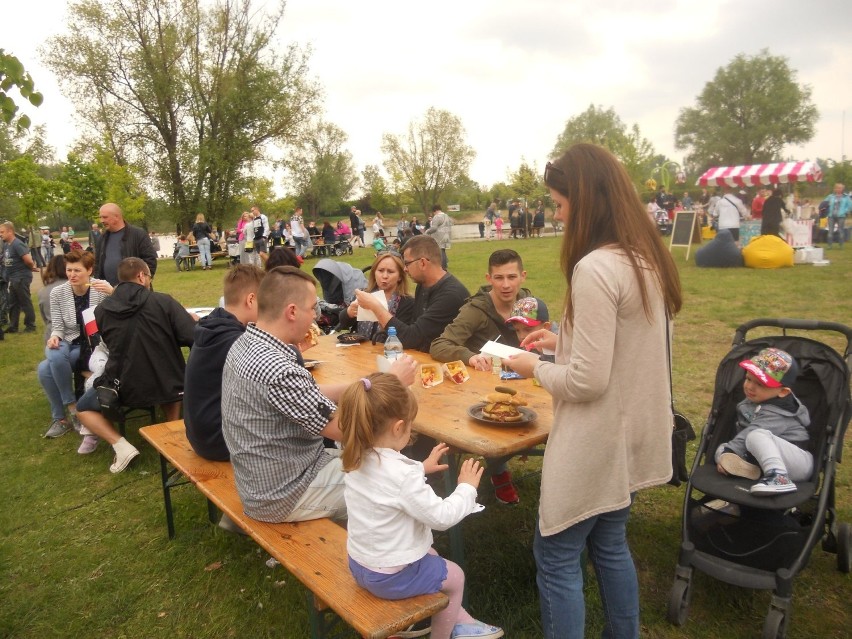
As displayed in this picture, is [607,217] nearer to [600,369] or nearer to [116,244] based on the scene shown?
[600,369]

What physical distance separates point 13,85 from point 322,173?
53.7 metres

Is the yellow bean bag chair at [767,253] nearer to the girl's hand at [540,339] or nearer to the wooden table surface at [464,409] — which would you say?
the wooden table surface at [464,409]

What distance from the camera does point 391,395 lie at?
79.4 inches

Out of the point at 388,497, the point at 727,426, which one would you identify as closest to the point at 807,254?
the point at 727,426

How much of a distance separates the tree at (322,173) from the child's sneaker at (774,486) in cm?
5259

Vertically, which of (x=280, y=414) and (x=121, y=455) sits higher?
(x=280, y=414)

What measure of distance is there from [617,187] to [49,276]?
614 cm

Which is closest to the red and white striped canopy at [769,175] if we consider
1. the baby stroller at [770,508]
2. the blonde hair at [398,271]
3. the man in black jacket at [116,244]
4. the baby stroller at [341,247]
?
the baby stroller at [341,247]

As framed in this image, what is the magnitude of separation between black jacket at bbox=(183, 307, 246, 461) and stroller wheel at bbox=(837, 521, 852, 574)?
3058 mm

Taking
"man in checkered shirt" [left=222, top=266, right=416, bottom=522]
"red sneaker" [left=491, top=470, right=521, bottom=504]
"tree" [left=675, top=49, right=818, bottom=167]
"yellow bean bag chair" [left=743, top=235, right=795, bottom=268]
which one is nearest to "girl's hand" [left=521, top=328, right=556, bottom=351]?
"man in checkered shirt" [left=222, top=266, right=416, bottom=522]

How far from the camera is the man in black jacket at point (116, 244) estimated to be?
6.55 meters

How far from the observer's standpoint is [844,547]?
115 inches

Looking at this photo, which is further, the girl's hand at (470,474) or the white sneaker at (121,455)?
the white sneaker at (121,455)

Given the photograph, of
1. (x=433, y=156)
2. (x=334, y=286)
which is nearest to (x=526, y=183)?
(x=433, y=156)
